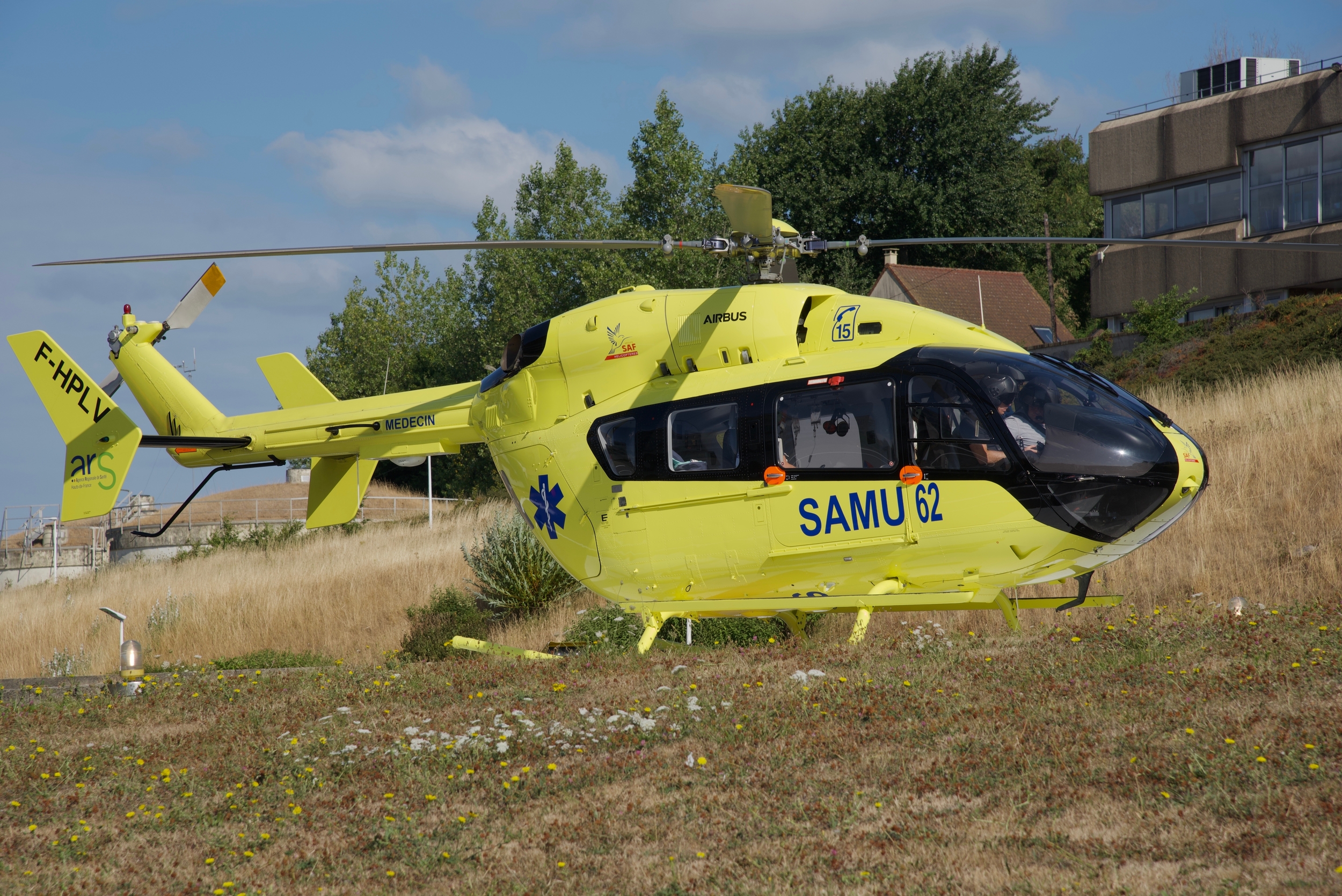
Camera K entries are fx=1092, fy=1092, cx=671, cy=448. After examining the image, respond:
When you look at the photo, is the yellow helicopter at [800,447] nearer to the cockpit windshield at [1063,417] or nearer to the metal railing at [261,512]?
the cockpit windshield at [1063,417]

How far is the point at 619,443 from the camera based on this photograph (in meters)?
10.9

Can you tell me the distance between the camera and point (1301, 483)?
621 inches

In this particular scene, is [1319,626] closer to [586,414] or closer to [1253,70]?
[586,414]

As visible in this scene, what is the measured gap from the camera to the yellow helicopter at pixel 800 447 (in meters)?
9.00

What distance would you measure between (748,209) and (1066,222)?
52569 mm

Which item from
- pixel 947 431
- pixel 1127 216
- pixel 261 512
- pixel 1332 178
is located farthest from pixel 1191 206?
pixel 261 512

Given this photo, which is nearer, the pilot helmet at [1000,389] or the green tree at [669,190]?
the pilot helmet at [1000,389]

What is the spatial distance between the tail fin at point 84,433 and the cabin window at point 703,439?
24.8 ft

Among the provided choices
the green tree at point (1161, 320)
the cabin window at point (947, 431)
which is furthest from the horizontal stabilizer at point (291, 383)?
the green tree at point (1161, 320)

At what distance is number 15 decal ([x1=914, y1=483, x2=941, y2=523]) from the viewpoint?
30.5ft

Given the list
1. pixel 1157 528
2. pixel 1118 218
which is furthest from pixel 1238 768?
pixel 1118 218

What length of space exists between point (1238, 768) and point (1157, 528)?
3.37 m

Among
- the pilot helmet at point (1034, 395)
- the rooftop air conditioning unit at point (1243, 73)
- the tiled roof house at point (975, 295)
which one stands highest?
the rooftop air conditioning unit at point (1243, 73)

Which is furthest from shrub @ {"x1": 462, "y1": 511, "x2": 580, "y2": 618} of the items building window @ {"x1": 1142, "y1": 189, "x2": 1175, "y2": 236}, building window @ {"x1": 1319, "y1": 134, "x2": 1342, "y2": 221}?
building window @ {"x1": 1319, "y1": 134, "x2": 1342, "y2": 221}
